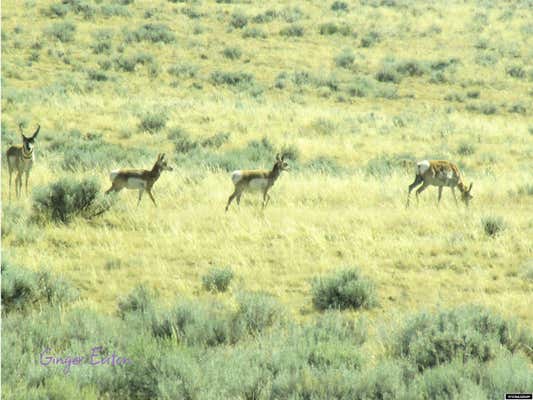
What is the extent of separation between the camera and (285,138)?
23.2 metres

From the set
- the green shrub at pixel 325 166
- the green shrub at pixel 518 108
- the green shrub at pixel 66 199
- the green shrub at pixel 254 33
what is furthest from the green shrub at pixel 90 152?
the green shrub at pixel 254 33

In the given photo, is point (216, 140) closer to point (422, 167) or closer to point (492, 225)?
point (422, 167)

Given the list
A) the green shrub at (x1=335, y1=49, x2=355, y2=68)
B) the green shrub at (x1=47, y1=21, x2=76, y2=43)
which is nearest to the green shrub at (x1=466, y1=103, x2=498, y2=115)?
the green shrub at (x1=335, y1=49, x2=355, y2=68)

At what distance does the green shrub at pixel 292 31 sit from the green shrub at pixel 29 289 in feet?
118

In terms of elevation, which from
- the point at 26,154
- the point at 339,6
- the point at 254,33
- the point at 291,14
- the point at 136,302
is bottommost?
the point at 136,302

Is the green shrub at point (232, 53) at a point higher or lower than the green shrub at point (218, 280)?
higher

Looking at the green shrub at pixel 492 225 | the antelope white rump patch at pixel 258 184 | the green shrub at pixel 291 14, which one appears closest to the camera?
the green shrub at pixel 492 225

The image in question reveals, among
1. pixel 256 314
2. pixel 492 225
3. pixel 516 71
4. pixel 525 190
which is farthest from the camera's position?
pixel 516 71

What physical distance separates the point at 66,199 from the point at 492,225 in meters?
7.22

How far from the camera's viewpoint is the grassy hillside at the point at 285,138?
10.0m

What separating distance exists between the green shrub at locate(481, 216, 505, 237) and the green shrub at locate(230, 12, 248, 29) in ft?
109

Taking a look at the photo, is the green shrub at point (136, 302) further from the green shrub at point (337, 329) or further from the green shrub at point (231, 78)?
the green shrub at point (231, 78)

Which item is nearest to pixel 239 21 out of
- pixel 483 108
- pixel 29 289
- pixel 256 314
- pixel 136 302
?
pixel 483 108

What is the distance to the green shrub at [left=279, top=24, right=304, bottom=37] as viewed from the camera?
42.9 meters
